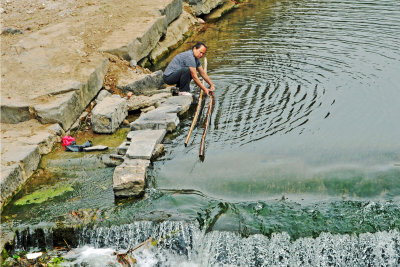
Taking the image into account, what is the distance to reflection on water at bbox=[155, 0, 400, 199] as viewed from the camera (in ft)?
25.7

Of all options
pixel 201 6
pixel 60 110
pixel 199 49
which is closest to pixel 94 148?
pixel 60 110

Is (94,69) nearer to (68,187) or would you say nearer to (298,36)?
(68,187)

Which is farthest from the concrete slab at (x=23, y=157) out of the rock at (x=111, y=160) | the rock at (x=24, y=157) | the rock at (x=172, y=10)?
the rock at (x=172, y=10)

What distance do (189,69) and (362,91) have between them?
379 cm

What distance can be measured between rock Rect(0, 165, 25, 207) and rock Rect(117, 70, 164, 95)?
3927 mm

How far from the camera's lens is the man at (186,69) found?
35.4 ft

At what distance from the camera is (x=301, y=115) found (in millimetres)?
9797

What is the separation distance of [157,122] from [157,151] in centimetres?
104

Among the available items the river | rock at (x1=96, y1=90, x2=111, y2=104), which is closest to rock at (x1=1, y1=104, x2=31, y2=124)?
rock at (x1=96, y1=90, x2=111, y2=104)

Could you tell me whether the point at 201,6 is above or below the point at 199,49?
below

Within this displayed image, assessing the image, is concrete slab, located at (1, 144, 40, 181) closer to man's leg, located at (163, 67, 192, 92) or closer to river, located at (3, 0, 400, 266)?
river, located at (3, 0, 400, 266)

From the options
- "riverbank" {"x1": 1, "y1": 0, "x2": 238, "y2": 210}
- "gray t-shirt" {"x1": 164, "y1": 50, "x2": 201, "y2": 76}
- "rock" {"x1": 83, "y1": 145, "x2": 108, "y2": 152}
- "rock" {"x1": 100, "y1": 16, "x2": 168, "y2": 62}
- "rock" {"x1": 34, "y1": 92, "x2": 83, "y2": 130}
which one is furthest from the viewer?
"rock" {"x1": 100, "y1": 16, "x2": 168, "y2": 62}

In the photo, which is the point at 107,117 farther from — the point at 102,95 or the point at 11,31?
the point at 11,31

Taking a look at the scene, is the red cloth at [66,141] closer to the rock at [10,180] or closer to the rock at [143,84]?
the rock at [10,180]
